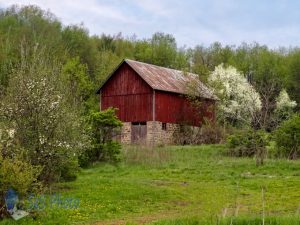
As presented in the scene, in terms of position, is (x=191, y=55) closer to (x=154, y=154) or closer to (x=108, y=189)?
(x=154, y=154)

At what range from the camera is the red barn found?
41.8 meters

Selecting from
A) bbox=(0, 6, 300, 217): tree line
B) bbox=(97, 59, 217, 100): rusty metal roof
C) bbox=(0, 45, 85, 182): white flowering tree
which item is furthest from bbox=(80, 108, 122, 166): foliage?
bbox=(97, 59, 217, 100): rusty metal roof

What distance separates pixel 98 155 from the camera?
28.7m

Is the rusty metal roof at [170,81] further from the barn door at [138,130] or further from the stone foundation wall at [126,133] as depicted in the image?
the stone foundation wall at [126,133]

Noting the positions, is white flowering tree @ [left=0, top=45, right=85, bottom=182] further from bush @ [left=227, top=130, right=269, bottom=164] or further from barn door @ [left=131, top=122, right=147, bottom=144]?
barn door @ [left=131, top=122, right=147, bottom=144]

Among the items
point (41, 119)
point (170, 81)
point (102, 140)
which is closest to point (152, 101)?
point (170, 81)

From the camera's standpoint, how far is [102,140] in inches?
1142

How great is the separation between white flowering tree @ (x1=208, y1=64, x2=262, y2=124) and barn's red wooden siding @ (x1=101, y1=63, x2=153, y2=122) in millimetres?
7972

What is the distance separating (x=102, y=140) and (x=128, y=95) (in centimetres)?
1476

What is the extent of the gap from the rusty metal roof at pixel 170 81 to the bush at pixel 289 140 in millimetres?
14022

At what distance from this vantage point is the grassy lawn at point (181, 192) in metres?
13.9

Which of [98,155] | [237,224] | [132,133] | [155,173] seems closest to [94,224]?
[237,224]

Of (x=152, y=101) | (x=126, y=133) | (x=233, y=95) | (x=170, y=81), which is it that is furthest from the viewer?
(x=233, y=95)

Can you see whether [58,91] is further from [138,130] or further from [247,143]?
[138,130]
